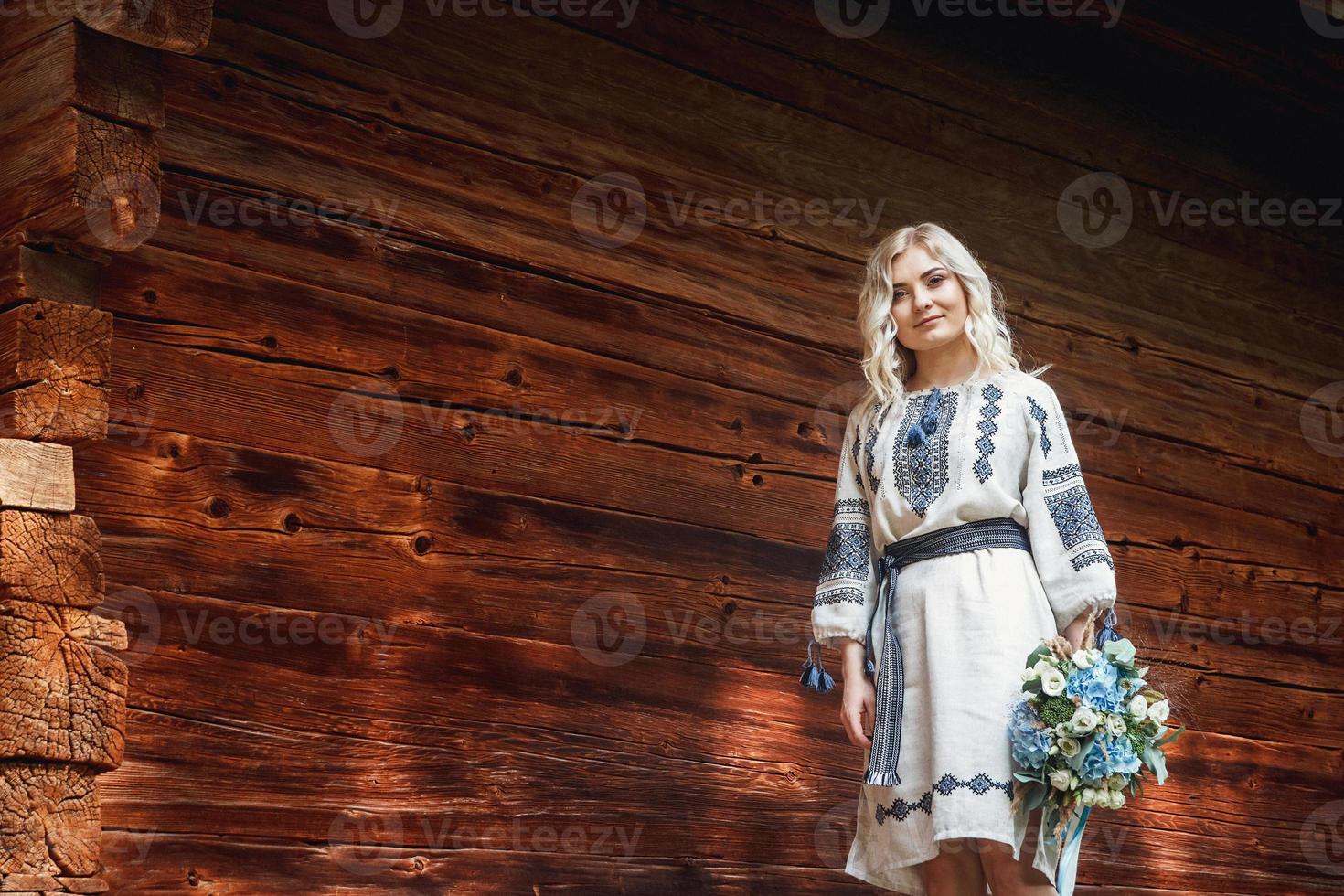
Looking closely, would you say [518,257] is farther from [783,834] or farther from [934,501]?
[783,834]

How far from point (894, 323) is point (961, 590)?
26.0 inches

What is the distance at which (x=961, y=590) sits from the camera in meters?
2.96

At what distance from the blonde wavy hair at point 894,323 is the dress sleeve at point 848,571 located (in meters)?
0.14

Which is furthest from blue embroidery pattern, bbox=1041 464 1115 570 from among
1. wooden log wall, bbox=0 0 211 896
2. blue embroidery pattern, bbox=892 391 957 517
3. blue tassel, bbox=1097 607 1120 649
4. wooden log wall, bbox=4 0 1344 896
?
wooden log wall, bbox=0 0 211 896

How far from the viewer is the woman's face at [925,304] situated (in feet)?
10.5

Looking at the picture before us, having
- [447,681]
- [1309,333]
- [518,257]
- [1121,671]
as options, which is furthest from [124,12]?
[1309,333]

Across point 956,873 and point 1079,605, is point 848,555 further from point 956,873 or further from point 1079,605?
point 956,873

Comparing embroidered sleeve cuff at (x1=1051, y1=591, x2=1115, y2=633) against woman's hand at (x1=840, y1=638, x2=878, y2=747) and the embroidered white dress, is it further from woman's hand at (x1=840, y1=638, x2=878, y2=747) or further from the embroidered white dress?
woman's hand at (x1=840, y1=638, x2=878, y2=747)

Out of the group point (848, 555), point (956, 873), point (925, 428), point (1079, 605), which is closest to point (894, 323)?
point (925, 428)

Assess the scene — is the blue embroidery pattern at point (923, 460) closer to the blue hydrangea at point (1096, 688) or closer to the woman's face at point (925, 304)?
the woman's face at point (925, 304)

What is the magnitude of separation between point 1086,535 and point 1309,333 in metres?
3.02

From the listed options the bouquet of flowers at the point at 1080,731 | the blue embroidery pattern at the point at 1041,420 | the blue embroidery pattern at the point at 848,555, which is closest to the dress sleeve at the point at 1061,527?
the blue embroidery pattern at the point at 1041,420

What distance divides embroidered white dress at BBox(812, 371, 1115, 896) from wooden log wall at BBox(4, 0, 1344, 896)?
0.81 meters

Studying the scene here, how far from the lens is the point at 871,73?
179 inches
